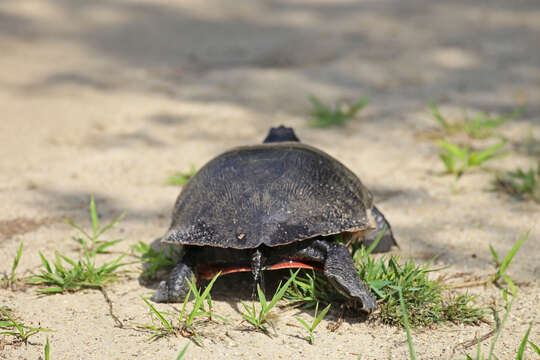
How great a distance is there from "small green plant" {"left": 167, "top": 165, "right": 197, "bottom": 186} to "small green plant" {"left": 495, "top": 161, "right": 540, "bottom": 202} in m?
2.02

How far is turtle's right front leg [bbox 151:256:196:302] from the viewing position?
8.05 feet

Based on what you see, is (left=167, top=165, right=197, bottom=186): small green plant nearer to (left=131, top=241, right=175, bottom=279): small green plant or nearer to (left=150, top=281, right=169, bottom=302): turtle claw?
(left=131, top=241, right=175, bottom=279): small green plant

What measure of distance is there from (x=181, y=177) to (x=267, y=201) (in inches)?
61.5

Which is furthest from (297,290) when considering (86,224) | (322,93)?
(322,93)

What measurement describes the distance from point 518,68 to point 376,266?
419 centimetres

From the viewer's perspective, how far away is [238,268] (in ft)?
7.86

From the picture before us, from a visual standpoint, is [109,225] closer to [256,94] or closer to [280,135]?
[280,135]

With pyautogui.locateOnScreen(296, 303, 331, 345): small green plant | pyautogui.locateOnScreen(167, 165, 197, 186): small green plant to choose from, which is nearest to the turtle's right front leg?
pyautogui.locateOnScreen(296, 303, 331, 345): small green plant

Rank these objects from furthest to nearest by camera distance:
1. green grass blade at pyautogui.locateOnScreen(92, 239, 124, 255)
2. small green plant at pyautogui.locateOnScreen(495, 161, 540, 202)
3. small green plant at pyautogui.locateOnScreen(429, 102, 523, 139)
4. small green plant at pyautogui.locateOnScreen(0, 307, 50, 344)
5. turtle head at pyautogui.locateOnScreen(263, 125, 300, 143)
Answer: small green plant at pyautogui.locateOnScreen(429, 102, 523, 139) < small green plant at pyautogui.locateOnScreen(495, 161, 540, 202) < turtle head at pyautogui.locateOnScreen(263, 125, 300, 143) < green grass blade at pyautogui.locateOnScreen(92, 239, 124, 255) < small green plant at pyautogui.locateOnScreen(0, 307, 50, 344)

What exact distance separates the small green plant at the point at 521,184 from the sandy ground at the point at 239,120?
8 centimetres

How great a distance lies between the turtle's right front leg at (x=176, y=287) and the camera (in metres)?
2.45

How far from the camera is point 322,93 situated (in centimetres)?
550

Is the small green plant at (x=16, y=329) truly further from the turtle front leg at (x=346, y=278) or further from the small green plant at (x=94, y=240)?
the turtle front leg at (x=346, y=278)

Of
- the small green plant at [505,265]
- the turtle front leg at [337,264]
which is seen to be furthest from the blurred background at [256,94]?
the turtle front leg at [337,264]
